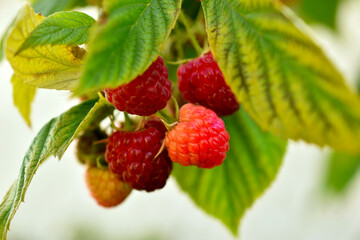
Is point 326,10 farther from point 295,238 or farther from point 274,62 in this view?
point 295,238

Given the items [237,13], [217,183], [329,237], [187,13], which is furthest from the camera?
[329,237]

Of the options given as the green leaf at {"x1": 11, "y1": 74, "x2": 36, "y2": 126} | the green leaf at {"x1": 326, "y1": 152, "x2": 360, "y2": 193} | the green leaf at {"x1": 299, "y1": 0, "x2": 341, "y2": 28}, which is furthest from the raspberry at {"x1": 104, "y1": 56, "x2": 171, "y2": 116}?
the green leaf at {"x1": 326, "y1": 152, "x2": 360, "y2": 193}

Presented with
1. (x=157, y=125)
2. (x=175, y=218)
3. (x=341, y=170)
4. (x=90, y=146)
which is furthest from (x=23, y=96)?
(x=175, y=218)

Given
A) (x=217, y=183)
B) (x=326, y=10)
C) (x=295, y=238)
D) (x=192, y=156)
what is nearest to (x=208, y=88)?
(x=192, y=156)

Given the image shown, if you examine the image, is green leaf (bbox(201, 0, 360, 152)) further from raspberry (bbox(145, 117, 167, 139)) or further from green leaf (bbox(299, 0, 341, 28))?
green leaf (bbox(299, 0, 341, 28))

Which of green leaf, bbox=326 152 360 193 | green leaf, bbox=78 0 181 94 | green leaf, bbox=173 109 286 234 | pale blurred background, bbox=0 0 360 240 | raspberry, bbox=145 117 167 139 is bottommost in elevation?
pale blurred background, bbox=0 0 360 240

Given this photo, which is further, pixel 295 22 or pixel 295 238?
pixel 295 238
